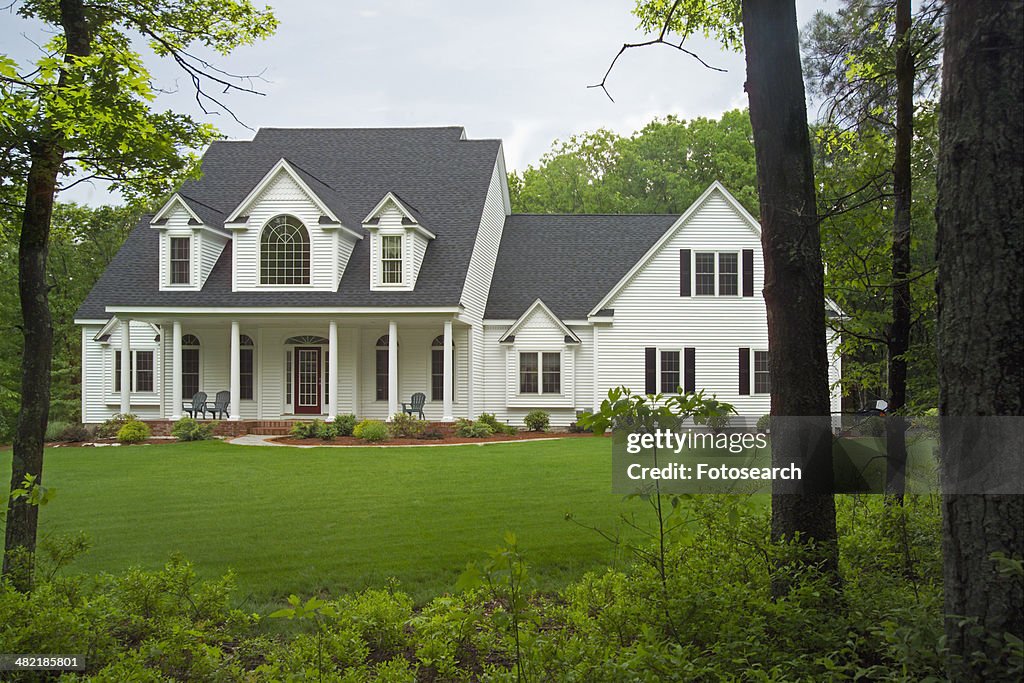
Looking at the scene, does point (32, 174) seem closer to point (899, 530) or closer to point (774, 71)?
point (774, 71)

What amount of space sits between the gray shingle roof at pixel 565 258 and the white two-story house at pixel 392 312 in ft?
0.34

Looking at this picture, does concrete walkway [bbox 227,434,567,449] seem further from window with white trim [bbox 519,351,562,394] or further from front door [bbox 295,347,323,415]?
front door [bbox 295,347,323,415]

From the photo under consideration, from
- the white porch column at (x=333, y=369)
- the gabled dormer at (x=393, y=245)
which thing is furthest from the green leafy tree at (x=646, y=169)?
the white porch column at (x=333, y=369)

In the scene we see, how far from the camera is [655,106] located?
48125mm

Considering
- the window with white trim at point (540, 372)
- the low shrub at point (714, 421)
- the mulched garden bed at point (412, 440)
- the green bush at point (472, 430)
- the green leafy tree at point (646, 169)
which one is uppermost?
the green leafy tree at point (646, 169)

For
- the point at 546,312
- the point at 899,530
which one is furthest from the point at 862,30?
the point at 546,312

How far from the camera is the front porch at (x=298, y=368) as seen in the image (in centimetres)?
2430

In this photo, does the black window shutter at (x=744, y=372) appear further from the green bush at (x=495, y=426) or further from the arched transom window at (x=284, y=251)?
the arched transom window at (x=284, y=251)

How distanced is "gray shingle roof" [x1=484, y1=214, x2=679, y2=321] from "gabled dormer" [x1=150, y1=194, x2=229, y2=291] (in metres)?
8.82

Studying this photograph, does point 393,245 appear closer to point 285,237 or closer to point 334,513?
point 285,237

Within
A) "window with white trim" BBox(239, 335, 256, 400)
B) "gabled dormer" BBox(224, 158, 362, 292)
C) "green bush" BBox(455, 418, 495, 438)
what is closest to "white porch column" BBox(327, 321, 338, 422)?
"gabled dormer" BBox(224, 158, 362, 292)

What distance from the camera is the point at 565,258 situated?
27.0 m

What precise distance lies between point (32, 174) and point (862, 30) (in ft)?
24.6

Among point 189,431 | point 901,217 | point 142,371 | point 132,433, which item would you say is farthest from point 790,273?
point 142,371
